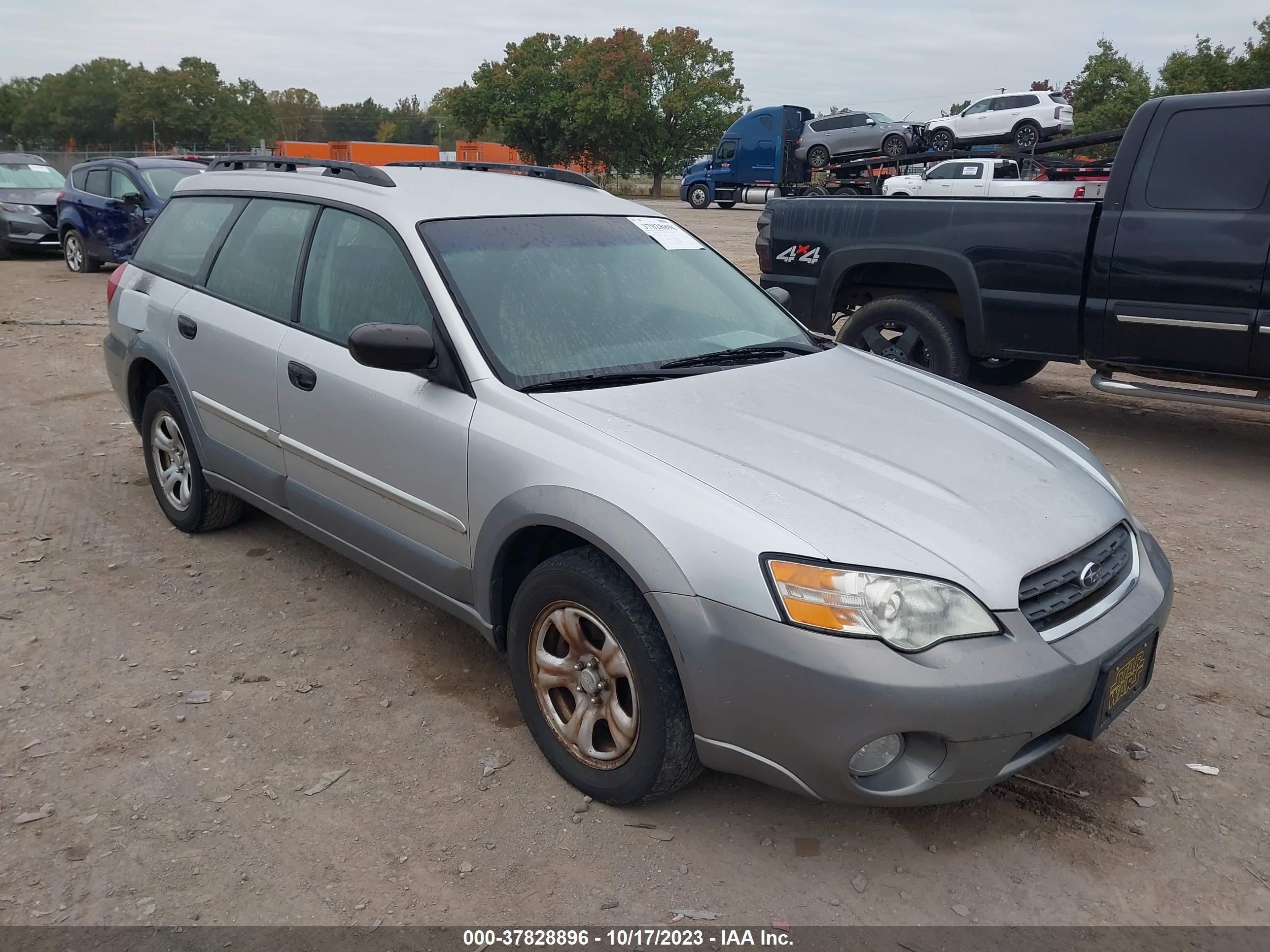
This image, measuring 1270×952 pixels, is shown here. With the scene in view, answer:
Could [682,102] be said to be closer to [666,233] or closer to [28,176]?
[28,176]

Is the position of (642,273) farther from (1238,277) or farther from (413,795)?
(1238,277)

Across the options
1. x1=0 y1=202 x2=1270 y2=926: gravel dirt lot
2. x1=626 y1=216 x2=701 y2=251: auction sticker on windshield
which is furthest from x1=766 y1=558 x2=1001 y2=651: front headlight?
x1=626 y1=216 x2=701 y2=251: auction sticker on windshield

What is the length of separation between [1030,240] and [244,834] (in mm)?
5467

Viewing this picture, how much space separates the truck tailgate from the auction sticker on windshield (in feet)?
9.68

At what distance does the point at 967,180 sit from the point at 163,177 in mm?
14216

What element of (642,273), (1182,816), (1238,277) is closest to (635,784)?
(1182,816)

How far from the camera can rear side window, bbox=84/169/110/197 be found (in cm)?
1459

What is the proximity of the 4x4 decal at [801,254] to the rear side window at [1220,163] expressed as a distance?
7.14 ft

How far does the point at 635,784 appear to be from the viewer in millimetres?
2748

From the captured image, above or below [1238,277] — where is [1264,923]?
below

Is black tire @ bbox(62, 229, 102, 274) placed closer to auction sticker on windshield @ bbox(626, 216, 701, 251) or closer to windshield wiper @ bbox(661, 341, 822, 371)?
auction sticker on windshield @ bbox(626, 216, 701, 251)

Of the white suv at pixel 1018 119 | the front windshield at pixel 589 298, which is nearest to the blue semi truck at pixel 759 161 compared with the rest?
the white suv at pixel 1018 119

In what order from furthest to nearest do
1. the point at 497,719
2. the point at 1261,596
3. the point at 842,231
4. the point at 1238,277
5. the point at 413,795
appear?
the point at 842,231, the point at 1238,277, the point at 1261,596, the point at 497,719, the point at 413,795
